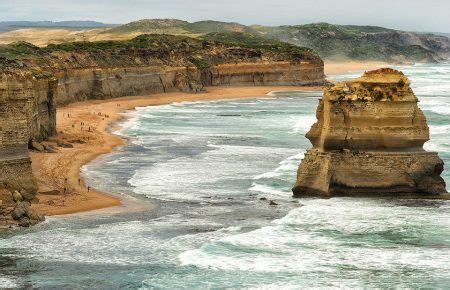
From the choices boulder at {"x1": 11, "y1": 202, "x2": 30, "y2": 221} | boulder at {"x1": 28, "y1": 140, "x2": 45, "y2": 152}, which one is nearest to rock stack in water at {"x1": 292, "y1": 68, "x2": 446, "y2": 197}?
boulder at {"x1": 11, "y1": 202, "x2": 30, "y2": 221}

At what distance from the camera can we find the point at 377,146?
32.8 m

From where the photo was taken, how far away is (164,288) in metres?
22.9

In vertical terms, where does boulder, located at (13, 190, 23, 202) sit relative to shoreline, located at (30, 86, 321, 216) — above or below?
above

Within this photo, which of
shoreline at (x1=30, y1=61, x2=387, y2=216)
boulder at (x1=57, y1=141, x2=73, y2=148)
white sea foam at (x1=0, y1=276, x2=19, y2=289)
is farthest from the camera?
boulder at (x1=57, y1=141, x2=73, y2=148)

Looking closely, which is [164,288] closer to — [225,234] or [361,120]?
[225,234]

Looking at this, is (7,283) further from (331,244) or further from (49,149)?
(49,149)

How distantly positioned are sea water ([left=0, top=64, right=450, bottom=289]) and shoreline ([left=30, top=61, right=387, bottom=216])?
3.33 ft

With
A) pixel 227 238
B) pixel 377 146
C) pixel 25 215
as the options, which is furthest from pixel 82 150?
pixel 227 238

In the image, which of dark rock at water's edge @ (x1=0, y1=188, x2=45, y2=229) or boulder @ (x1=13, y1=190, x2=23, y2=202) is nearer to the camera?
dark rock at water's edge @ (x1=0, y1=188, x2=45, y2=229)

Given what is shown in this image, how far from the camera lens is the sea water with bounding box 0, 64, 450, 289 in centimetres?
2372

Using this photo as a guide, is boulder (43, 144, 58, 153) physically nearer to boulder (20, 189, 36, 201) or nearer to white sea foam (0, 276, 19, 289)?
boulder (20, 189, 36, 201)

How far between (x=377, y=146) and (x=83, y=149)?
20.3 m

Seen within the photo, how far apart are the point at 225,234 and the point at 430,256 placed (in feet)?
21.1

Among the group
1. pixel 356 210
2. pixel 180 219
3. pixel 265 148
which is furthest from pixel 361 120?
pixel 265 148
